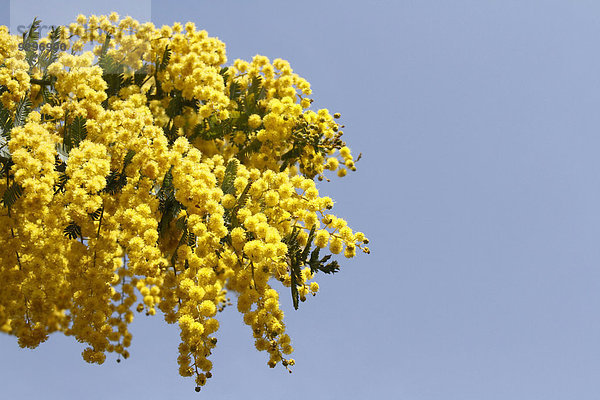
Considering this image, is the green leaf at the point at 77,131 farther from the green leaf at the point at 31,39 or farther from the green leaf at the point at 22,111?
the green leaf at the point at 31,39

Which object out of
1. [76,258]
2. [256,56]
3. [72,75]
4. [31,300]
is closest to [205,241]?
[76,258]

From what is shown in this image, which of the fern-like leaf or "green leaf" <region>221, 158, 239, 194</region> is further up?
"green leaf" <region>221, 158, 239, 194</region>

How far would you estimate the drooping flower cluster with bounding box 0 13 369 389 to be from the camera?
14.0ft

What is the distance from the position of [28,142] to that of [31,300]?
49.6 inches

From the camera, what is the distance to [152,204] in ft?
15.7

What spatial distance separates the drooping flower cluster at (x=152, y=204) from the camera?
425 cm

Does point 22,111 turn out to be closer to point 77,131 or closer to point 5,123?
point 5,123

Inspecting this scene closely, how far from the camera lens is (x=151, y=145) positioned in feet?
16.1

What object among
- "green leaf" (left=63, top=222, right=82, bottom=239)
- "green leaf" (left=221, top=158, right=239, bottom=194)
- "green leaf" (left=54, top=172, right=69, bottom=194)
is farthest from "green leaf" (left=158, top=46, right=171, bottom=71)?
"green leaf" (left=63, top=222, right=82, bottom=239)

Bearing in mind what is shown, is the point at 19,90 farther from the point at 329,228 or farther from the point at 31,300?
the point at 329,228

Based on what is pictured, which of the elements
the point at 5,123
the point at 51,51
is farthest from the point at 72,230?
the point at 51,51

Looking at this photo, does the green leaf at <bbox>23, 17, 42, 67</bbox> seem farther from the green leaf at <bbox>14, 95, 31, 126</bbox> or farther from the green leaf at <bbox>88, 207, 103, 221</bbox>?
the green leaf at <bbox>88, 207, 103, 221</bbox>

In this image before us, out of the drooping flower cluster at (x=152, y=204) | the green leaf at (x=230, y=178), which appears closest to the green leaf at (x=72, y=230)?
the drooping flower cluster at (x=152, y=204)

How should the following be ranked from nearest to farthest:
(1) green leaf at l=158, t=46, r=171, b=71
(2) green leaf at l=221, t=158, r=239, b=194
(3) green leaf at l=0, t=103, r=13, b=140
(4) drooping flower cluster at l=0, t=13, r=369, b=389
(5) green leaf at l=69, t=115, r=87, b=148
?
(4) drooping flower cluster at l=0, t=13, r=369, b=389 → (3) green leaf at l=0, t=103, r=13, b=140 → (5) green leaf at l=69, t=115, r=87, b=148 → (2) green leaf at l=221, t=158, r=239, b=194 → (1) green leaf at l=158, t=46, r=171, b=71
